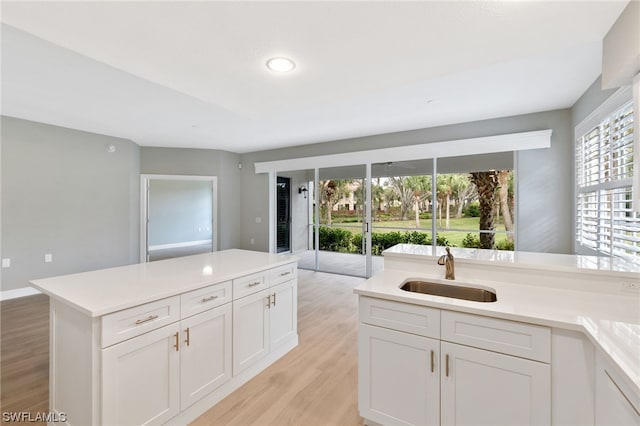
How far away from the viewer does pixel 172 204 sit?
946 cm

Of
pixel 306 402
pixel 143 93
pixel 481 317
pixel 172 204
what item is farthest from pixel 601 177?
pixel 172 204

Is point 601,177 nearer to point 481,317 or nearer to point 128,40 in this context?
point 481,317

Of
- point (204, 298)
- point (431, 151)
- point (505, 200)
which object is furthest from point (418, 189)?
point (204, 298)

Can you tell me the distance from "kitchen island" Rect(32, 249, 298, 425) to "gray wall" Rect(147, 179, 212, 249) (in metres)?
7.07

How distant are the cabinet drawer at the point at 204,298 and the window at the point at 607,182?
2.98 meters

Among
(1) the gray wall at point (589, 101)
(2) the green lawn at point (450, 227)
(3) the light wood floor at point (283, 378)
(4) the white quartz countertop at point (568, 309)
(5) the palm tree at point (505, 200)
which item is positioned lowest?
(3) the light wood floor at point (283, 378)

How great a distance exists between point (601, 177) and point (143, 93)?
4898 millimetres

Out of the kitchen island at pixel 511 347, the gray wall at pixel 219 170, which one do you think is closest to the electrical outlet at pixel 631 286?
the kitchen island at pixel 511 347

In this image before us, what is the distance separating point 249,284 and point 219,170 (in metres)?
4.80

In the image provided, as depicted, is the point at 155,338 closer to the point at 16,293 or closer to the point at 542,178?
the point at 16,293

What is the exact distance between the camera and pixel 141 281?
1.82m

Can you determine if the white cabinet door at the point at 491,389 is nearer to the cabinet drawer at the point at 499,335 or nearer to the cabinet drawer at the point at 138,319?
the cabinet drawer at the point at 499,335

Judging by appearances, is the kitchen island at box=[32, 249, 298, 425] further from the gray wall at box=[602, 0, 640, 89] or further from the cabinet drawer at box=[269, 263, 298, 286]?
the gray wall at box=[602, 0, 640, 89]

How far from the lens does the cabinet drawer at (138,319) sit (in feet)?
4.58
